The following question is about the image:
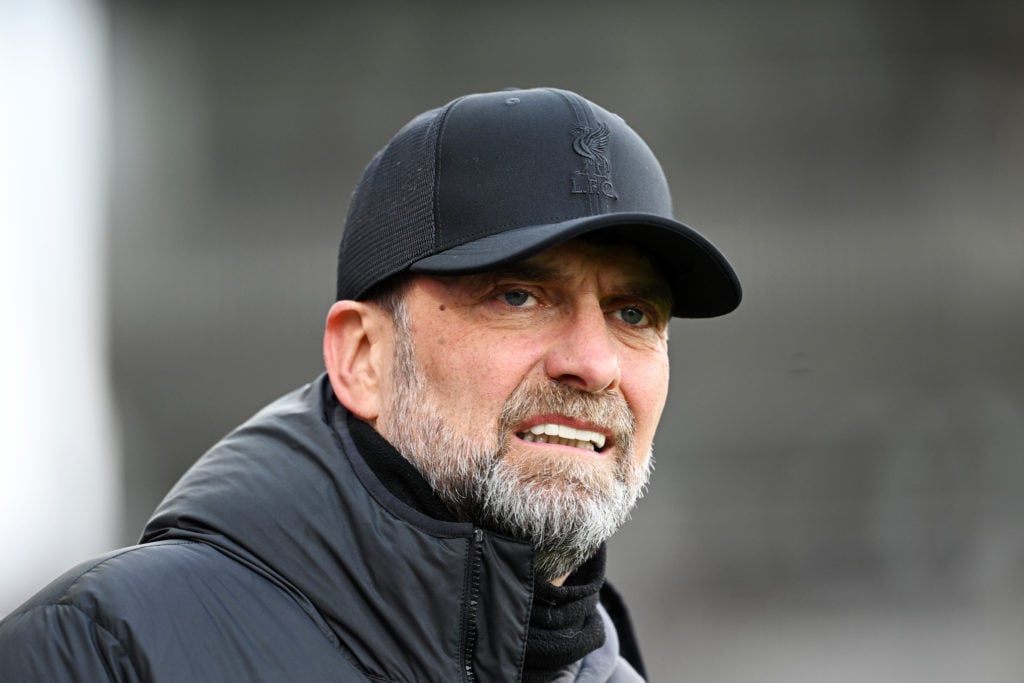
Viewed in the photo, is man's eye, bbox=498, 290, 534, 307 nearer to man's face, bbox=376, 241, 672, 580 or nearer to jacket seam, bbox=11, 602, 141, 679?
man's face, bbox=376, 241, 672, 580

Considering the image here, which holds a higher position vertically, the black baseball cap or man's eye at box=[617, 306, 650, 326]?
the black baseball cap

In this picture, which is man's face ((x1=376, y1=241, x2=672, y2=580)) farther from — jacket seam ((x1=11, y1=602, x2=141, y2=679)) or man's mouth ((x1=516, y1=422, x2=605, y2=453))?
jacket seam ((x1=11, y1=602, x2=141, y2=679))

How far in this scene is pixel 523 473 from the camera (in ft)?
4.76

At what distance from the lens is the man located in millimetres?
1267

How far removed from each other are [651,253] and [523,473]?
371mm

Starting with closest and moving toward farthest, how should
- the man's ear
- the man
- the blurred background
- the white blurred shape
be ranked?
the man → the man's ear → the white blurred shape → the blurred background

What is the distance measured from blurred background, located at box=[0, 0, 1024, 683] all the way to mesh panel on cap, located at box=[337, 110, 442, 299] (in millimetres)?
3469

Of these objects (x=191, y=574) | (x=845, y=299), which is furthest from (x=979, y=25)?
(x=191, y=574)

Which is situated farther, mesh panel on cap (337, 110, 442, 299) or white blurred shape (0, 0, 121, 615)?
white blurred shape (0, 0, 121, 615)

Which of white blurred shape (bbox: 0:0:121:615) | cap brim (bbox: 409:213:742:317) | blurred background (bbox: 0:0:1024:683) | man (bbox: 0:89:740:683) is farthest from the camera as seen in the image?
blurred background (bbox: 0:0:1024:683)

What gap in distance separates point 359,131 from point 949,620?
3.49 m

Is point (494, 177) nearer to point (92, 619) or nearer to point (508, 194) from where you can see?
point (508, 194)

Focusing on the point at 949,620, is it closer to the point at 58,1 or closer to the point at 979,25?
the point at 979,25

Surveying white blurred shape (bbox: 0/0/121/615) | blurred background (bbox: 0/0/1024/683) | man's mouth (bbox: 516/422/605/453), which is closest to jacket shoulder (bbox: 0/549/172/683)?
man's mouth (bbox: 516/422/605/453)
